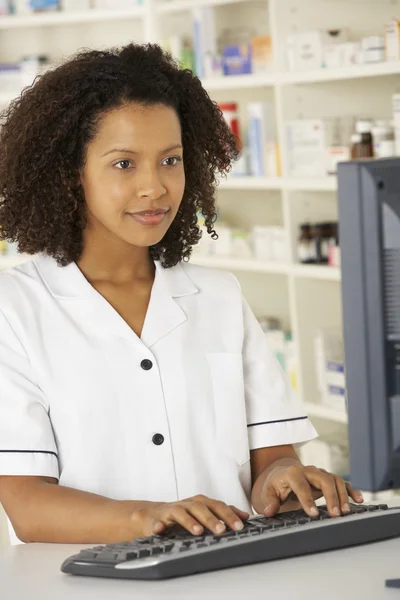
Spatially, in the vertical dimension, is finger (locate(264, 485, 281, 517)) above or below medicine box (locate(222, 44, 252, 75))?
below

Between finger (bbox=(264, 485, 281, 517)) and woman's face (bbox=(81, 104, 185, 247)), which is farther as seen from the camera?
woman's face (bbox=(81, 104, 185, 247))

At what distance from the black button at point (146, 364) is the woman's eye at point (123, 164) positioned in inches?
11.6

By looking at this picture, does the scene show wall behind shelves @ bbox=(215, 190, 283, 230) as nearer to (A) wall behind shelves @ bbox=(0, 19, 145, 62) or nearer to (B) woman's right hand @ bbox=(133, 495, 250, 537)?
(A) wall behind shelves @ bbox=(0, 19, 145, 62)

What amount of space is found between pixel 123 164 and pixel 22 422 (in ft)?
1.38

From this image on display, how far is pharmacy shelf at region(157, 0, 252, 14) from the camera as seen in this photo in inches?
155

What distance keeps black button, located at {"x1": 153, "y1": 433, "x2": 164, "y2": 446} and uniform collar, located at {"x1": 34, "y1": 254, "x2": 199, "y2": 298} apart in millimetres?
242

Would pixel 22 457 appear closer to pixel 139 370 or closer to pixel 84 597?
pixel 139 370

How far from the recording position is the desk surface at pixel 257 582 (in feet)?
4.06

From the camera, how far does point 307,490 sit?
1.52 m

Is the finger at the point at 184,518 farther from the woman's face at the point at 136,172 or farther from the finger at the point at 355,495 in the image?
the woman's face at the point at 136,172

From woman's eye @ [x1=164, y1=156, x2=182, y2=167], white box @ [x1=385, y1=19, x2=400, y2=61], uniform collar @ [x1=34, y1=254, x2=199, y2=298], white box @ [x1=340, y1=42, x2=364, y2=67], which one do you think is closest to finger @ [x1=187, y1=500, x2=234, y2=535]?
uniform collar @ [x1=34, y1=254, x2=199, y2=298]

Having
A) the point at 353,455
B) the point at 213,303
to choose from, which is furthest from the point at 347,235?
the point at 213,303

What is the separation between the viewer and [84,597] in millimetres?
1253

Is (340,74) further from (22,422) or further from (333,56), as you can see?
(22,422)
